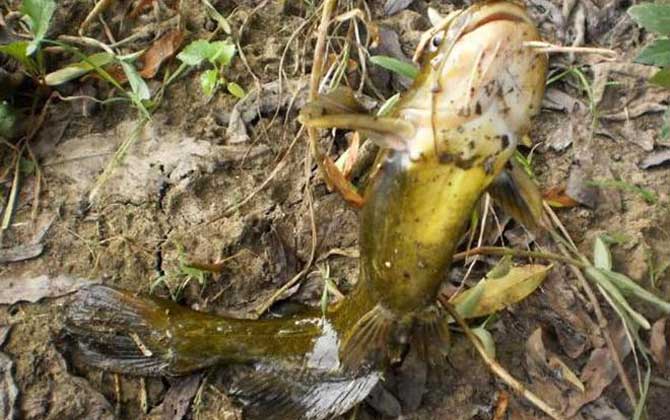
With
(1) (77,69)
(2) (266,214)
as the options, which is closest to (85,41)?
(1) (77,69)

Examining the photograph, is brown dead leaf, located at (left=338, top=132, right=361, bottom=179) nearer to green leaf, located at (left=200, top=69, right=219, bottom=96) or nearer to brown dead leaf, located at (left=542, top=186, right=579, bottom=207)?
green leaf, located at (left=200, top=69, right=219, bottom=96)

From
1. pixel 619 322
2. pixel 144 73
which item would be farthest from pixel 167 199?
pixel 619 322

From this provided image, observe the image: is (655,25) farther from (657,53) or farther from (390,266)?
(390,266)

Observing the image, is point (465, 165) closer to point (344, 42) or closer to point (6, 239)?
point (344, 42)

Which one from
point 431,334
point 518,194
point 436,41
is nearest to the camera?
point 436,41

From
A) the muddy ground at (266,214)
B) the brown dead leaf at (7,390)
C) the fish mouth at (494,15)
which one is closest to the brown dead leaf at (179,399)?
the muddy ground at (266,214)

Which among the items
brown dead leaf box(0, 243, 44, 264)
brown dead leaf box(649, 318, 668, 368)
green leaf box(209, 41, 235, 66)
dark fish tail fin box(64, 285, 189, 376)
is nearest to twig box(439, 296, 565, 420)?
brown dead leaf box(649, 318, 668, 368)
